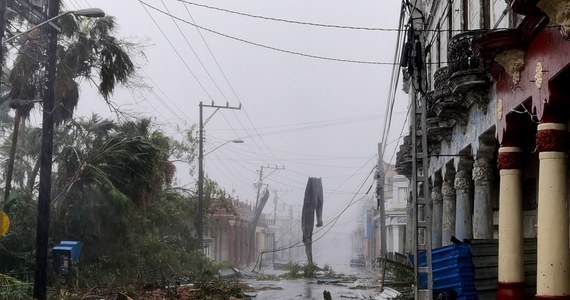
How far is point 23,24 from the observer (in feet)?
59.8

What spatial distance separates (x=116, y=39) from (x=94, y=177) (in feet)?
15.8

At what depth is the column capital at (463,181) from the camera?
56.7 feet

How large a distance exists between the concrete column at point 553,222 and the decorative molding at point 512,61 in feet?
5.16

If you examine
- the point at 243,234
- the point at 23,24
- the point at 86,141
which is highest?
the point at 23,24

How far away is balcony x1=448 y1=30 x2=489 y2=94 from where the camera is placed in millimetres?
13070

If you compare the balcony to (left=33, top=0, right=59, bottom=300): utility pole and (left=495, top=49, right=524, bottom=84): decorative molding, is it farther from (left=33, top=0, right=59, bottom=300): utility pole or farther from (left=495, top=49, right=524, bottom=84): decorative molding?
(left=33, top=0, right=59, bottom=300): utility pole

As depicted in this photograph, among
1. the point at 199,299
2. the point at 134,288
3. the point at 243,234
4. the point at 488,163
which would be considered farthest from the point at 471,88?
the point at 243,234

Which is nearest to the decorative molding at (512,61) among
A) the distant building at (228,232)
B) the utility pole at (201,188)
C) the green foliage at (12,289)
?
the green foliage at (12,289)

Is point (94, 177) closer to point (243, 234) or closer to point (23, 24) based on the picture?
point (23, 24)

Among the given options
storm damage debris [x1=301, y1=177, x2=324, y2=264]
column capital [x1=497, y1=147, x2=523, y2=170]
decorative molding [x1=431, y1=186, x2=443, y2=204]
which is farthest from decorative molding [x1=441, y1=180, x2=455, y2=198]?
storm damage debris [x1=301, y1=177, x2=324, y2=264]

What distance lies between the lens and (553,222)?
356 inches

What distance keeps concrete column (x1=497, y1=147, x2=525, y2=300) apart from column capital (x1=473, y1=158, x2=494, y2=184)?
3166mm

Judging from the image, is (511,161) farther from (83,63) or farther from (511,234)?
(83,63)

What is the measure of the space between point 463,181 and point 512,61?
290 inches
